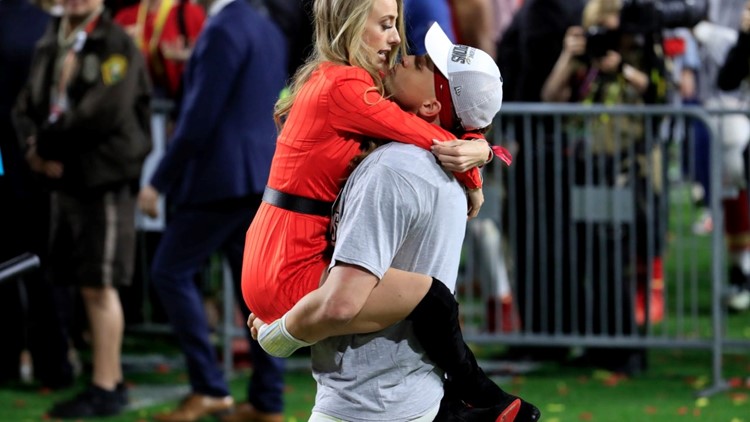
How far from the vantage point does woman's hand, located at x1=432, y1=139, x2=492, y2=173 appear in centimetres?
335

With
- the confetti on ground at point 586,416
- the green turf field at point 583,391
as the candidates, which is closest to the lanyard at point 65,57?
the green turf field at point 583,391

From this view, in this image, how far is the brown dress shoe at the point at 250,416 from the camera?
6.79 meters

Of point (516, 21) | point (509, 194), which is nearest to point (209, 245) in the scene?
point (509, 194)

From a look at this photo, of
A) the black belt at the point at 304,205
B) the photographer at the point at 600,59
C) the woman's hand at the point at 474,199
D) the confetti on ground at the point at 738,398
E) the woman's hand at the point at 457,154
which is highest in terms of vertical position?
the woman's hand at the point at 457,154

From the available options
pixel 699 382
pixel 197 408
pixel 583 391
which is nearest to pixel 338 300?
pixel 197 408

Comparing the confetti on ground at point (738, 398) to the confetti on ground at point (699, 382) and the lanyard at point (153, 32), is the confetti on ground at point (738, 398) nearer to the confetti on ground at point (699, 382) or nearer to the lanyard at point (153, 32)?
the confetti on ground at point (699, 382)

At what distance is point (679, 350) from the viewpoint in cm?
878

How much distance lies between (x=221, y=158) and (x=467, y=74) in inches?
133

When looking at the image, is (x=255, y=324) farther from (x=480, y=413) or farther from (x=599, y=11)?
(x=599, y=11)

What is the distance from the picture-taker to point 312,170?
136 inches

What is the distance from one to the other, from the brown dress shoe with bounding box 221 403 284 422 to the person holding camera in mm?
2063

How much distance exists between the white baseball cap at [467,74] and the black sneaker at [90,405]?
4156 millimetres

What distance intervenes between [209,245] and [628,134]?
100 inches

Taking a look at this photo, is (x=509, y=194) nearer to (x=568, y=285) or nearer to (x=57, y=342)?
(x=568, y=285)
